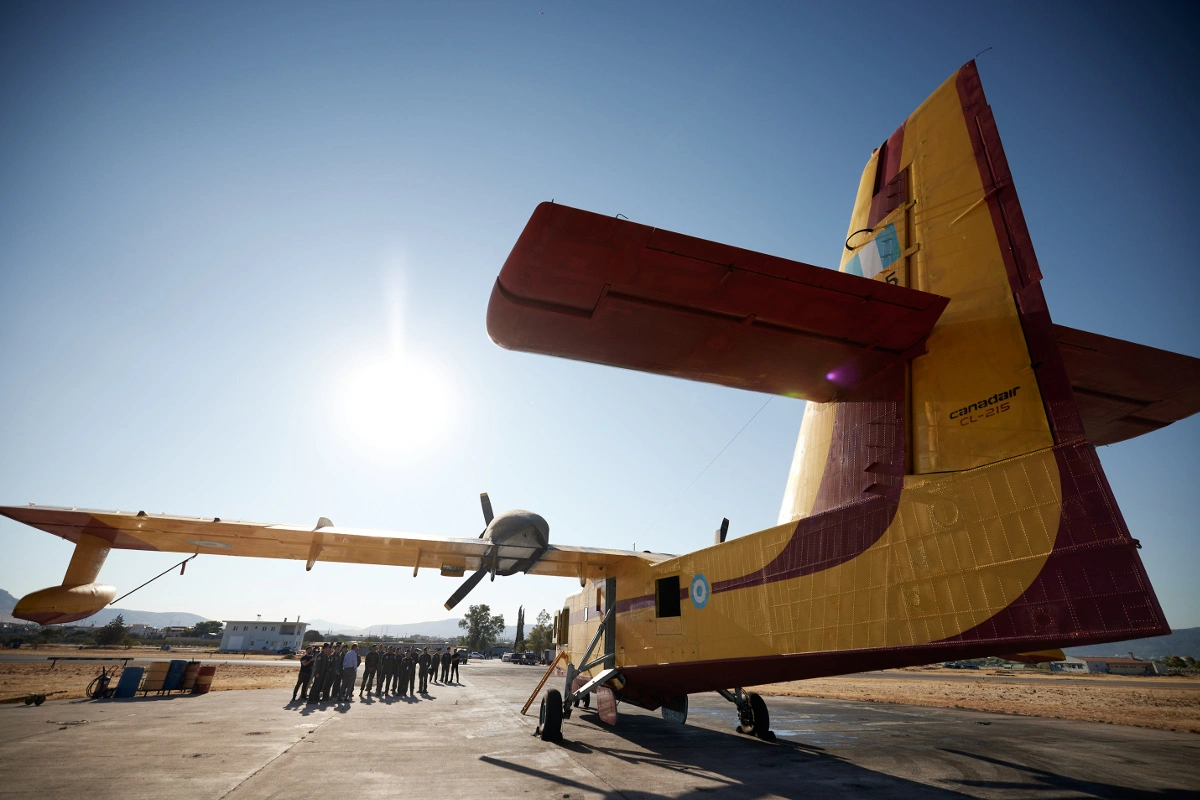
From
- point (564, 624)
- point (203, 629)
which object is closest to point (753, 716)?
point (564, 624)

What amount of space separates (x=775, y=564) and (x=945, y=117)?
5.32m

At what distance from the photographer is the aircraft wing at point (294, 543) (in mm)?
9641

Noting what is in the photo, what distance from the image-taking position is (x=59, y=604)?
354 inches

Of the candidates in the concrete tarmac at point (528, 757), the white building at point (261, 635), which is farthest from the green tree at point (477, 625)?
the concrete tarmac at point (528, 757)

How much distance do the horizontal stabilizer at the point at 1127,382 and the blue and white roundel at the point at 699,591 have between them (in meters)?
5.29

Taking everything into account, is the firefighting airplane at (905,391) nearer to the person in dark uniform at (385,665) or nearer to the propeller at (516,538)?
the propeller at (516,538)

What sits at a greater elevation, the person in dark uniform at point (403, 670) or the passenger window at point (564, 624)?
the passenger window at point (564, 624)

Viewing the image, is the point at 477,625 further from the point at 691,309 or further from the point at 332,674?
the point at 691,309

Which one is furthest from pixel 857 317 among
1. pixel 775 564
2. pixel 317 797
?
pixel 317 797

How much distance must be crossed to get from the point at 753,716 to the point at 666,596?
4.63 metres

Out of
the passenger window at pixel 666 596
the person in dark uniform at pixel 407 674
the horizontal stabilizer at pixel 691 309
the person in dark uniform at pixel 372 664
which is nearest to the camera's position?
the horizontal stabilizer at pixel 691 309

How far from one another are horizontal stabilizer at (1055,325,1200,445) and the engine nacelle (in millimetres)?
14873

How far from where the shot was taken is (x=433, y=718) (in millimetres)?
13094

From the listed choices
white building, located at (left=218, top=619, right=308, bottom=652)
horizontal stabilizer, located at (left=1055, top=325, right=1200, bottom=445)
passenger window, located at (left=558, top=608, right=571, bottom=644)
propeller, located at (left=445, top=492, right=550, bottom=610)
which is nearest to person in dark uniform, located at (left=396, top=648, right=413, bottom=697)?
passenger window, located at (left=558, top=608, right=571, bottom=644)
